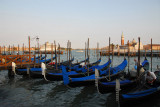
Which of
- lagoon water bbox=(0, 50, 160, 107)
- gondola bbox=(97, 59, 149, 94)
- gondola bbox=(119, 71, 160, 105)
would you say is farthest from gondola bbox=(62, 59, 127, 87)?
gondola bbox=(119, 71, 160, 105)

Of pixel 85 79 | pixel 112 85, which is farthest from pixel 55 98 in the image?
pixel 112 85

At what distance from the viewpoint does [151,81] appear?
29.7 feet

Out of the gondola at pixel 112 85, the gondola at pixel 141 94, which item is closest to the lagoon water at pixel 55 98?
the gondola at pixel 141 94

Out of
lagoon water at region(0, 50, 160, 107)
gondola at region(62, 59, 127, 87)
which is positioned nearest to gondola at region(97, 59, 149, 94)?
lagoon water at region(0, 50, 160, 107)

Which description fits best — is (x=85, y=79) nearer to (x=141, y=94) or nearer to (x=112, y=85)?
(x=112, y=85)

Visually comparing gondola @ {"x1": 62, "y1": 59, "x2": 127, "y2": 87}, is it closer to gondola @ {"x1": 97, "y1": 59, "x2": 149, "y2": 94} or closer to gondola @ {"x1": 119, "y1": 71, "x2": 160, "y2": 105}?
gondola @ {"x1": 97, "y1": 59, "x2": 149, "y2": 94}

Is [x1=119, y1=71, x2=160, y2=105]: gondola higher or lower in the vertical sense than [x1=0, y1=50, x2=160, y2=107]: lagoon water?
higher

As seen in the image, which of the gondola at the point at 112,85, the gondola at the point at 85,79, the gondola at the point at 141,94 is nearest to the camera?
the gondola at the point at 141,94

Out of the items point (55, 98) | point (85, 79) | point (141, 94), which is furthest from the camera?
point (85, 79)

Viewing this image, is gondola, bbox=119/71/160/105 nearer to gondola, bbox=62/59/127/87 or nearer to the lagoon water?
the lagoon water

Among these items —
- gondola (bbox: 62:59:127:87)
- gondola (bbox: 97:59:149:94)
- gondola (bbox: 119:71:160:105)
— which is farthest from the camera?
gondola (bbox: 62:59:127:87)

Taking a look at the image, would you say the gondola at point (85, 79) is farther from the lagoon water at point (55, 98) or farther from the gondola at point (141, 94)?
the gondola at point (141, 94)

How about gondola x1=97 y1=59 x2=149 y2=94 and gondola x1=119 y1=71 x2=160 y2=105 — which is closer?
gondola x1=119 y1=71 x2=160 y2=105

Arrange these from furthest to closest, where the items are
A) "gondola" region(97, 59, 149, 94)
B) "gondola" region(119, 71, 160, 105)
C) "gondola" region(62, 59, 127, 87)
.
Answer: "gondola" region(62, 59, 127, 87)
"gondola" region(97, 59, 149, 94)
"gondola" region(119, 71, 160, 105)
